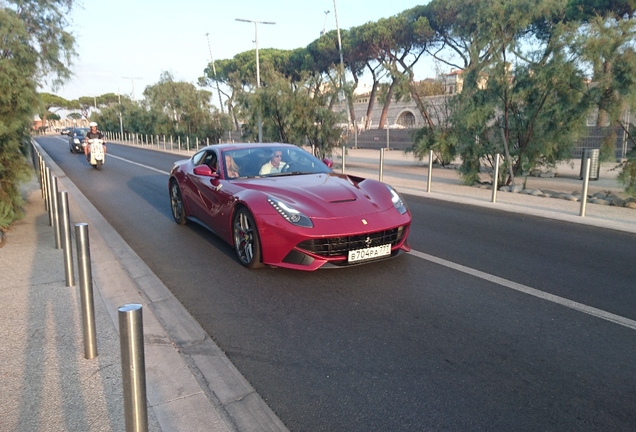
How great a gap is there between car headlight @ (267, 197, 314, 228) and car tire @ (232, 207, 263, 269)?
33 centimetres

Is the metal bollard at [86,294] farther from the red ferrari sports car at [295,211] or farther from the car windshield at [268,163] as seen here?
the car windshield at [268,163]

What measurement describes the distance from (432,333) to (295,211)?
1.97 metres

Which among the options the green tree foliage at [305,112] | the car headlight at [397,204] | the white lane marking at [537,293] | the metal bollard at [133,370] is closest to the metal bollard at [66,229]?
the metal bollard at [133,370]

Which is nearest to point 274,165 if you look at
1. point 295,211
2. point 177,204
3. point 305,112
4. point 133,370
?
point 295,211

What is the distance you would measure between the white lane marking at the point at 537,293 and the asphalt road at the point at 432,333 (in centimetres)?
4

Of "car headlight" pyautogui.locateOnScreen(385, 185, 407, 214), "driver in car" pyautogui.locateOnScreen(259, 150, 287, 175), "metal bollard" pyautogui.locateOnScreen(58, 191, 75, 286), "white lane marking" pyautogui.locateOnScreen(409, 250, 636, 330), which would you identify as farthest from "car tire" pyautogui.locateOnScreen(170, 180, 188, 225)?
"white lane marking" pyautogui.locateOnScreen(409, 250, 636, 330)

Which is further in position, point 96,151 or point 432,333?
point 96,151

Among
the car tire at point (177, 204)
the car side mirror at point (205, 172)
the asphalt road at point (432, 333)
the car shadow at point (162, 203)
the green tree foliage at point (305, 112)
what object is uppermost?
the green tree foliage at point (305, 112)

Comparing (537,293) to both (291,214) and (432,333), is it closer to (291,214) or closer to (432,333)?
(432,333)

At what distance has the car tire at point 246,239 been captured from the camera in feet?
18.6

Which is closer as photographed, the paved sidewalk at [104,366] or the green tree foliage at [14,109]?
the paved sidewalk at [104,366]

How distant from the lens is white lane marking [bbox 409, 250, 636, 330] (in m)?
4.37

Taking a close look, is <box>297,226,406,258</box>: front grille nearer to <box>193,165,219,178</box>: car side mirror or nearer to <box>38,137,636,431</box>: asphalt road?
<box>38,137,636,431</box>: asphalt road

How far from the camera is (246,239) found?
587cm
